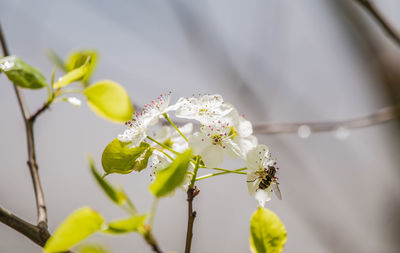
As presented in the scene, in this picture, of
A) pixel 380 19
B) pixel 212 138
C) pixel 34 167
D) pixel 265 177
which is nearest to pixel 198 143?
pixel 212 138

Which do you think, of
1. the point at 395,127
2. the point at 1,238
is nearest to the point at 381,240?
the point at 395,127

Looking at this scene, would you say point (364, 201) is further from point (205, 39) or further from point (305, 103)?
point (205, 39)

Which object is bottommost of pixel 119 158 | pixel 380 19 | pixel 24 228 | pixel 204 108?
pixel 24 228

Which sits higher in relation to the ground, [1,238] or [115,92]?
[115,92]

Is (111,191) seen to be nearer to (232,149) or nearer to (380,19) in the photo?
(232,149)

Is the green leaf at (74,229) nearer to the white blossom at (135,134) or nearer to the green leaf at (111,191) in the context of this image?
the green leaf at (111,191)

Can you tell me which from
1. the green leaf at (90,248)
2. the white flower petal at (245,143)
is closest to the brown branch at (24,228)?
the green leaf at (90,248)
